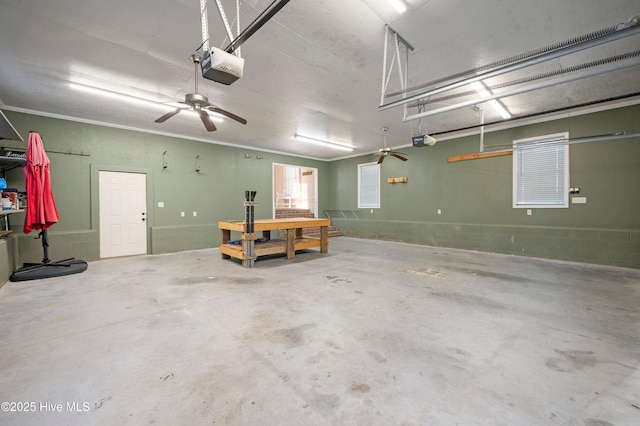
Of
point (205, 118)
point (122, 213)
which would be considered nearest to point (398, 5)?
point (205, 118)

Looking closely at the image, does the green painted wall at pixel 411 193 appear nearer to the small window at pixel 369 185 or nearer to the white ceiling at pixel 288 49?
the small window at pixel 369 185

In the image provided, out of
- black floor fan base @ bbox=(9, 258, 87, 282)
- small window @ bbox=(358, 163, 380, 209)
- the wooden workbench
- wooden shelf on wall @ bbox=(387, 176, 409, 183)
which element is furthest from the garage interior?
small window @ bbox=(358, 163, 380, 209)

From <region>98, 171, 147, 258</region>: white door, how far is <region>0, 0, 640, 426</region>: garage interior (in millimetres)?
47

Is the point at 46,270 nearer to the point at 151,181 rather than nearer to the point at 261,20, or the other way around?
the point at 151,181

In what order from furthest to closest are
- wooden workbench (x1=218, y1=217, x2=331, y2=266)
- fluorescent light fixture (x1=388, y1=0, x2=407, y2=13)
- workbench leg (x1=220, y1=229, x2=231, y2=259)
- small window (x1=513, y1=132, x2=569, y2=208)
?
workbench leg (x1=220, y1=229, x2=231, y2=259) → small window (x1=513, y1=132, x2=569, y2=208) → wooden workbench (x1=218, y1=217, x2=331, y2=266) → fluorescent light fixture (x1=388, y1=0, x2=407, y2=13)

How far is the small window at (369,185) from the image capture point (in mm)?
9500

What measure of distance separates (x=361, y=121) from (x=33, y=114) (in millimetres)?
6798

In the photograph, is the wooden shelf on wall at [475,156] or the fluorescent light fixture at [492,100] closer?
the fluorescent light fixture at [492,100]

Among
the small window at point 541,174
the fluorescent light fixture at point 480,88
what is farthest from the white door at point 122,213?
the small window at point 541,174

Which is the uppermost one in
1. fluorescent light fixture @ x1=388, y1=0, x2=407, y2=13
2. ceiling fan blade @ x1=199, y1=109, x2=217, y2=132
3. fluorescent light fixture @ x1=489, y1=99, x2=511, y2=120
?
fluorescent light fixture @ x1=489, y1=99, x2=511, y2=120

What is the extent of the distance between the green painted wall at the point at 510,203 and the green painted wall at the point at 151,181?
4553 millimetres

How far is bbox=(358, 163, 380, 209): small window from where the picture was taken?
950cm

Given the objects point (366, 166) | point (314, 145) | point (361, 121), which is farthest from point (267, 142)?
point (366, 166)

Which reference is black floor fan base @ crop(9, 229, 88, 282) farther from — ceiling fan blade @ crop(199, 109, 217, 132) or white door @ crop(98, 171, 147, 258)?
ceiling fan blade @ crop(199, 109, 217, 132)
